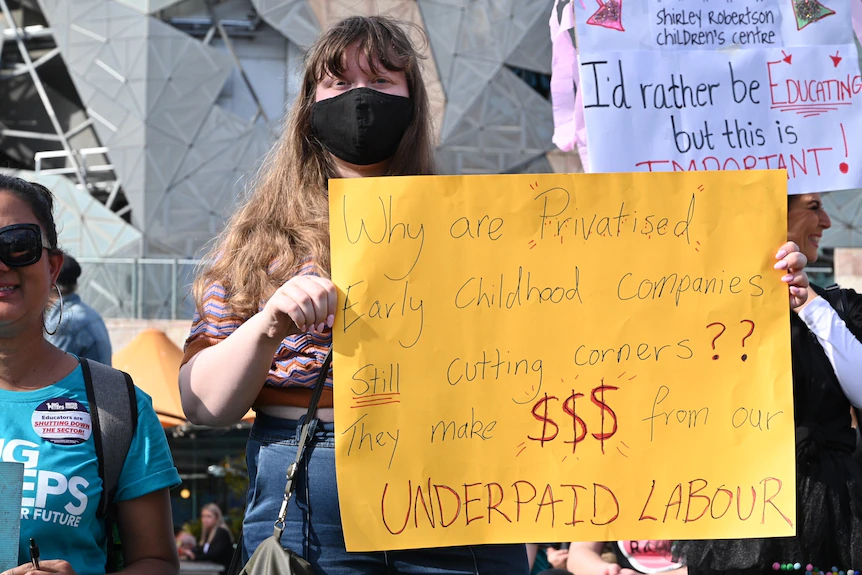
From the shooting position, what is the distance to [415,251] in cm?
214

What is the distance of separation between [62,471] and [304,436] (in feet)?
1.48

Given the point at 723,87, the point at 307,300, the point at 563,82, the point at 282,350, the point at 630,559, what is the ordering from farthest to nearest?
the point at 630,559 → the point at 563,82 → the point at 723,87 → the point at 282,350 → the point at 307,300

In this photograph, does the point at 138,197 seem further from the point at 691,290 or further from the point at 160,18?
the point at 691,290

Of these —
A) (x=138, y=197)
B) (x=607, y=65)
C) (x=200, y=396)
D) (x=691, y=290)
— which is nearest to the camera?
(x=200, y=396)

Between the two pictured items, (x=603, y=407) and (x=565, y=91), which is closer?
(x=603, y=407)

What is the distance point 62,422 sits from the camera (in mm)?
2000

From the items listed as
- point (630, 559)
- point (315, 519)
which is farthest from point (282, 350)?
point (630, 559)

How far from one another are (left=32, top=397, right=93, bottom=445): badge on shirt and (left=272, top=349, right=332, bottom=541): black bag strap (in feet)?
1.32

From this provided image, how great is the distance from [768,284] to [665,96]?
1.23m

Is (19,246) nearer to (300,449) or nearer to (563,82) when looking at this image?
(300,449)

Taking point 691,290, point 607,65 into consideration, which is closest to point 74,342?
point 607,65

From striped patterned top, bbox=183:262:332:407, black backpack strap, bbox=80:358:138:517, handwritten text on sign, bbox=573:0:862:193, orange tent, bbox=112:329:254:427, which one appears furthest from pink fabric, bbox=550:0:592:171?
orange tent, bbox=112:329:254:427

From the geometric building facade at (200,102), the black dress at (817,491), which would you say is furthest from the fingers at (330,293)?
the geometric building facade at (200,102)

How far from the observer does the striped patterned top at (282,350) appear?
2.07 metres
